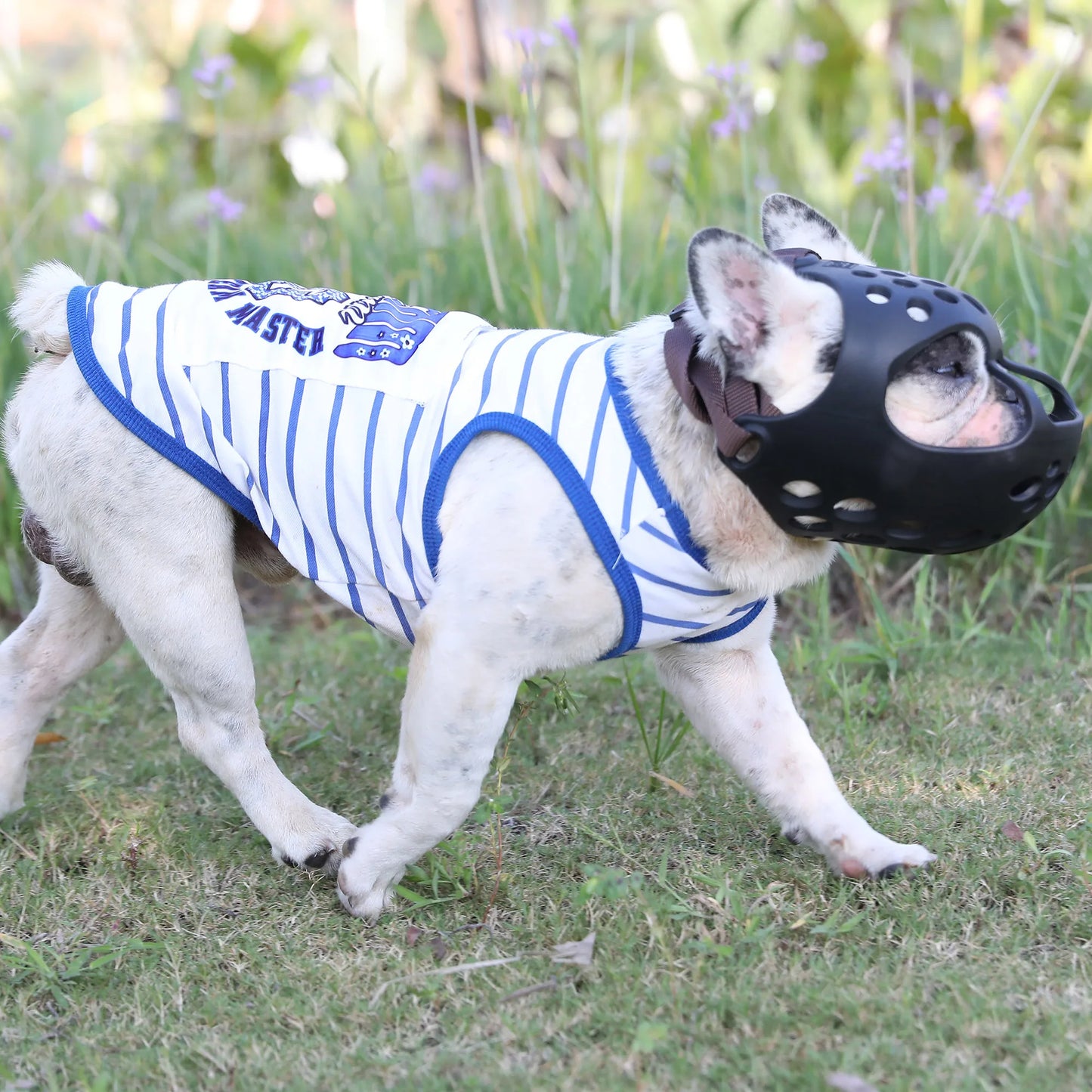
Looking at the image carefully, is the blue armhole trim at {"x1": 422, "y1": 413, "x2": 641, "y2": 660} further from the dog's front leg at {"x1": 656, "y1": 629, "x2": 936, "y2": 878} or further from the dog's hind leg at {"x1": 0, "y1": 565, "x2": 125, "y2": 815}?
the dog's hind leg at {"x1": 0, "y1": 565, "x2": 125, "y2": 815}

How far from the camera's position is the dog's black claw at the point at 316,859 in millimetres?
2781

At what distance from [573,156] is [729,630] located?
320 cm

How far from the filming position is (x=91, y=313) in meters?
2.75

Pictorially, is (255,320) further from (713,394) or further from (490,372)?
(713,394)

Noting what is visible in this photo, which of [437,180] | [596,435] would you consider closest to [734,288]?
[596,435]

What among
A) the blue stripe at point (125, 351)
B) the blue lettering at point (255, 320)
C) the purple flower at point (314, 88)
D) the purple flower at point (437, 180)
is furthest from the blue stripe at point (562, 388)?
the purple flower at point (314, 88)

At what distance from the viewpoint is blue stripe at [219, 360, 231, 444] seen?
2621 mm

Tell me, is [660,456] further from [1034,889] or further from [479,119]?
[479,119]

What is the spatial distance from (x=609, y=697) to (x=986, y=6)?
3.97m

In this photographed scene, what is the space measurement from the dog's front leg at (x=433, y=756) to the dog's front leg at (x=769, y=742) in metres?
0.48

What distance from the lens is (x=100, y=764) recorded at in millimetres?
3436

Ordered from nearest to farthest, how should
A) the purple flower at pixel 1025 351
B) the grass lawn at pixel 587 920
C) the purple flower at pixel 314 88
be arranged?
the grass lawn at pixel 587 920
the purple flower at pixel 1025 351
the purple flower at pixel 314 88

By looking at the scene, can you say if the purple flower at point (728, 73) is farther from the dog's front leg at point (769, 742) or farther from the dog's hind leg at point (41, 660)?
the dog's hind leg at point (41, 660)

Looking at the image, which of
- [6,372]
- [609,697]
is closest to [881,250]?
[609,697]
